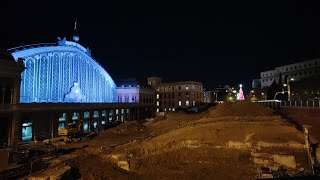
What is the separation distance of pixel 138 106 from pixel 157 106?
22053mm

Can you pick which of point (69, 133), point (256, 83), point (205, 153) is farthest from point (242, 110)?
point (256, 83)

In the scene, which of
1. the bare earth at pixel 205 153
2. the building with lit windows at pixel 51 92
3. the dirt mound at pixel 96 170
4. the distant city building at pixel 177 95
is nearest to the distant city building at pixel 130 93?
the building with lit windows at pixel 51 92

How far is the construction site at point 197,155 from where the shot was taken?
24.9 metres

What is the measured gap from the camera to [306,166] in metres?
26.1

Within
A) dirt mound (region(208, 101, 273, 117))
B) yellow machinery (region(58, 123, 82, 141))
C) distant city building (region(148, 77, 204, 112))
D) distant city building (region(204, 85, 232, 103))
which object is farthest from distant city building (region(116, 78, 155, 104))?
distant city building (region(204, 85, 232, 103))

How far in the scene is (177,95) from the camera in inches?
4097

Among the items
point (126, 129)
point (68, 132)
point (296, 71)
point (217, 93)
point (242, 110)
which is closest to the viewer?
point (242, 110)

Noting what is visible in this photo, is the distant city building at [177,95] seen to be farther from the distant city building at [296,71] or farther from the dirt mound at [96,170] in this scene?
the dirt mound at [96,170]

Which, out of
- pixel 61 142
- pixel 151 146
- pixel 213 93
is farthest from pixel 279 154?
pixel 213 93

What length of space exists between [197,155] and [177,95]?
244 ft

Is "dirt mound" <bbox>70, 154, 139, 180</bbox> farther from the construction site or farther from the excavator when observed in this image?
the excavator

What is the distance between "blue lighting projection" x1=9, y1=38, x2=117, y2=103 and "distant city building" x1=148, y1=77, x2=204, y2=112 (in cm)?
3665

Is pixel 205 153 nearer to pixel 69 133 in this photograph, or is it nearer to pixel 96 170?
pixel 96 170

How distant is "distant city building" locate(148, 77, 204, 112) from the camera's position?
102 meters
